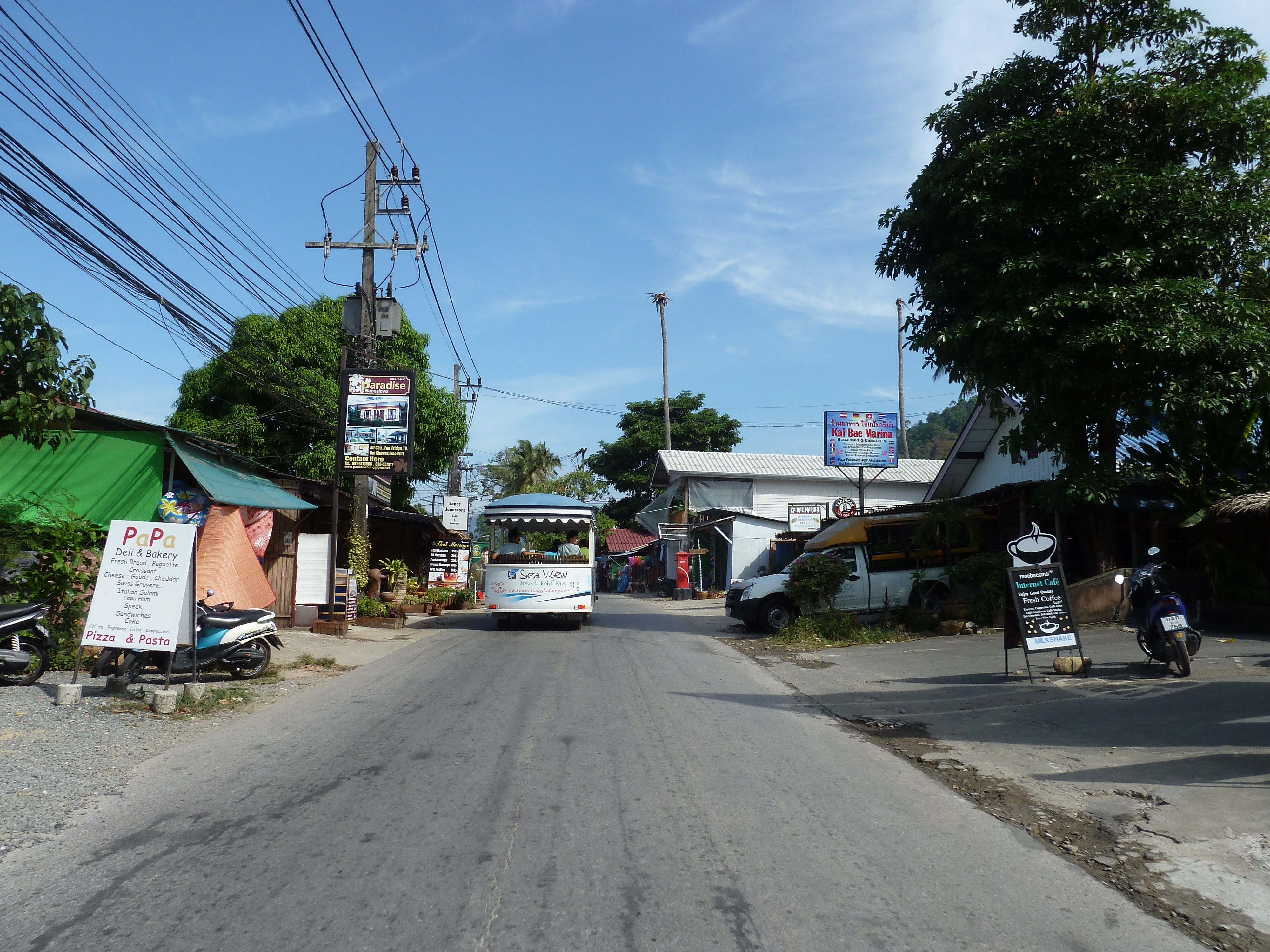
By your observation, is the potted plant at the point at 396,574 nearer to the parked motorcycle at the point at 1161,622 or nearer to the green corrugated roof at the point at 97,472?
the green corrugated roof at the point at 97,472

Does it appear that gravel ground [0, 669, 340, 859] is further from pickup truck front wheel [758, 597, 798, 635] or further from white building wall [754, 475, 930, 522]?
white building wall [754, 475, 930, 522]

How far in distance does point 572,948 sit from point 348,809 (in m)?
2.41

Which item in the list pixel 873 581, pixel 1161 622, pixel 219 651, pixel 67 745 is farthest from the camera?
pixel 873 581

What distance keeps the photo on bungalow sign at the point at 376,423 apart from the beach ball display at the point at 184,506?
15.2 feet

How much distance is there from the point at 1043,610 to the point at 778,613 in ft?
30.2

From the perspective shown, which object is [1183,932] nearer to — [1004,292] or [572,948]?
[572,948]

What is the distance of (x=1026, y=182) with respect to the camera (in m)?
16.2

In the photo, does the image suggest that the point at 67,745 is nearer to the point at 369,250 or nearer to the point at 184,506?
the point at 184,506

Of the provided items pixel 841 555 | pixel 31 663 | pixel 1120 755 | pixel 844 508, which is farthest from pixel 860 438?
pixel 31 663

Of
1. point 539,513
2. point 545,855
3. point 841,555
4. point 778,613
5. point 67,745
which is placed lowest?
point 545,855

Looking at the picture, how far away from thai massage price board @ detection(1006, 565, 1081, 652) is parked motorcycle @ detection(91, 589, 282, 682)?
936 centimetres

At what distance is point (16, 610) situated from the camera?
384 inches

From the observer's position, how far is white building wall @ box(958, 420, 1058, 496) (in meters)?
23.9

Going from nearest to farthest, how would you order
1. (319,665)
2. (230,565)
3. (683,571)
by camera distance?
(319,665) < (230,565) < (683,571)
